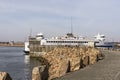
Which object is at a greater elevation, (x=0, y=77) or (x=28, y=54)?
(x=0, y=77)

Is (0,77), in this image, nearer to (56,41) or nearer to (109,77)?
(109,77)

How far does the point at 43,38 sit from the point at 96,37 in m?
21.7

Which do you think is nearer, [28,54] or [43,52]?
[43,52]

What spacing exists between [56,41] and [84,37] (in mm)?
10424

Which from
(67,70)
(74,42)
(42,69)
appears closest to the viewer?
(42,69)

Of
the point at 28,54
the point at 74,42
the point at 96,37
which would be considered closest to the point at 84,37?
the point at 74,42

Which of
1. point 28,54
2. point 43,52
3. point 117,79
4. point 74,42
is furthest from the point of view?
point 74,42

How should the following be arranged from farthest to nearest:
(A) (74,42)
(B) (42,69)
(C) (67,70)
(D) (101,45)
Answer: (D) (101,45), (A) (74,42), (C) (67,70), (B) (42,69)

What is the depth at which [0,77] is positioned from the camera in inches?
562

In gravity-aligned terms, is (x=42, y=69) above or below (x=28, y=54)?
above

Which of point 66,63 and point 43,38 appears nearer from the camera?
point 66,63

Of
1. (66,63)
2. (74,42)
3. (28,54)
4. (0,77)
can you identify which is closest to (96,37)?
(74,42)

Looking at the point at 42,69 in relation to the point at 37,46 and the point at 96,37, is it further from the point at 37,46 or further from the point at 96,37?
the point at 96,37

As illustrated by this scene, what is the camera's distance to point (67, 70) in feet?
81.0
